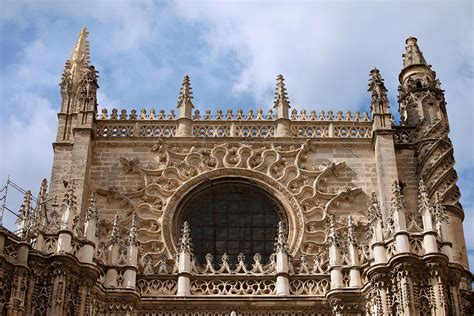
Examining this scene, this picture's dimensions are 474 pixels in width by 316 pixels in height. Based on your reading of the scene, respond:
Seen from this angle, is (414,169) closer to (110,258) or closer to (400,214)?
(400,214)

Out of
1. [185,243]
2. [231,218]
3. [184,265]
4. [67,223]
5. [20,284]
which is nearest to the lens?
[20,284]

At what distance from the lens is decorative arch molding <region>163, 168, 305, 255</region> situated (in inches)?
924

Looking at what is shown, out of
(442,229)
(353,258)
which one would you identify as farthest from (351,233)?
(442,229)

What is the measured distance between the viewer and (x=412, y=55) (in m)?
27.3

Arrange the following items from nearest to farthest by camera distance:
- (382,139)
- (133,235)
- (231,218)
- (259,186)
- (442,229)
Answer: (442,229) < (133,235) < (231,218) < (259,186) < (382,139)

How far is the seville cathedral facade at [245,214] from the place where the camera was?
20312 millimetres

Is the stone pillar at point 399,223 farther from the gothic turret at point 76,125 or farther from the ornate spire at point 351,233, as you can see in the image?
the gothic turret at point 76,125

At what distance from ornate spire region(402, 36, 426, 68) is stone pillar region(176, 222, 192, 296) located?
8.82m

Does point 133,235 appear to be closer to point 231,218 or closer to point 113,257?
point 113,257

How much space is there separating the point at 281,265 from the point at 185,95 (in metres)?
6.49

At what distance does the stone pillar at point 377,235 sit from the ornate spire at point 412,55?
20.8 feet

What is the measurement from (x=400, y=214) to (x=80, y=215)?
7.18 m

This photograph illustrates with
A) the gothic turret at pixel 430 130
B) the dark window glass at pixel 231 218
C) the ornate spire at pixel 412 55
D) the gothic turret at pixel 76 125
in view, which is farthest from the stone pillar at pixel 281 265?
the ornate spire at pixel 412 55

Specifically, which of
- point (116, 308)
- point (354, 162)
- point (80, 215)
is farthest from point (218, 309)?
point (354, 162)
